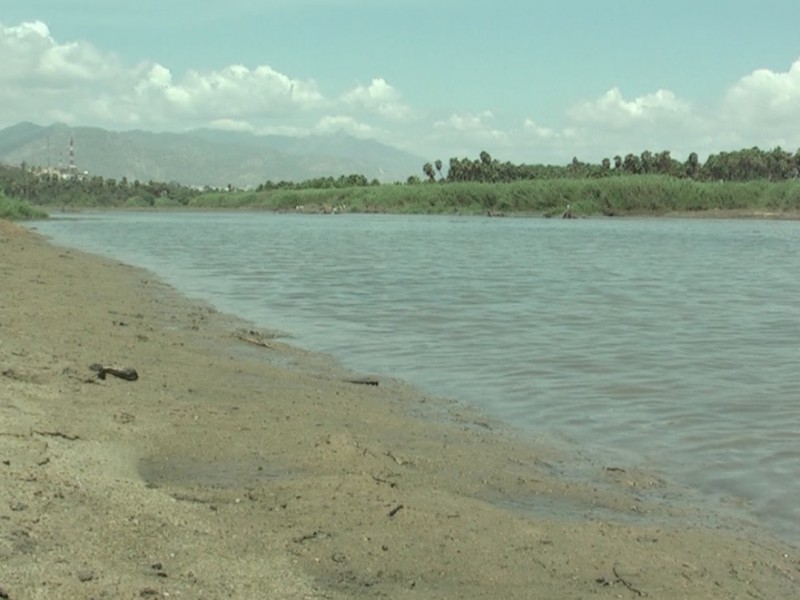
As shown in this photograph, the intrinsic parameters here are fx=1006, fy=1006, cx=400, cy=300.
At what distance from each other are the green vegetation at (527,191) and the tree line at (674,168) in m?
0.11

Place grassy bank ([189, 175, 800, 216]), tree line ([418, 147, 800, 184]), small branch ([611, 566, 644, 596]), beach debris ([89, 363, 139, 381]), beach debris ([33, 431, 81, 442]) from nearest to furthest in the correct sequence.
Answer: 1. small branch ([611, 566, 644, 596])
2. beach debris ([33, 431, 81, 442])
3. beach debris ([89, 363, 139, 381])
4. grassy bank ([189, 175, 800, 216])
5. tree line ([418, 147, 800, 184])

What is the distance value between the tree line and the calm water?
268 feet

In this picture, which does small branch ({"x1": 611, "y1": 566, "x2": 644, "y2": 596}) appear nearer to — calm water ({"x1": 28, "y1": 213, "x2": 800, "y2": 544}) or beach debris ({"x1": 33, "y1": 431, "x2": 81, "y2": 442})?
calm water ({"x1": 28, "y1": 213, "x2": 800, "y2": 544})

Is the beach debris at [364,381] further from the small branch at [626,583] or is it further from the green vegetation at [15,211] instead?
the green vegetation at [15,211]

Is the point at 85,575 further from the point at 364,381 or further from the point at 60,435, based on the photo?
the point at 364,381

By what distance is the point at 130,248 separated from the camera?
3447 centimetres

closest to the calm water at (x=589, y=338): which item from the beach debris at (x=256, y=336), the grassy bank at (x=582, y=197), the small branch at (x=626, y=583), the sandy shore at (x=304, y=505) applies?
the beach debris at (x=256, y=336)

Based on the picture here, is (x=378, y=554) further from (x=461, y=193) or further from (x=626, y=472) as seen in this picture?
(x=461, y=193)

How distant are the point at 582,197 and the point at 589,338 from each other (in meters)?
79.7

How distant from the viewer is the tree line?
111562mm

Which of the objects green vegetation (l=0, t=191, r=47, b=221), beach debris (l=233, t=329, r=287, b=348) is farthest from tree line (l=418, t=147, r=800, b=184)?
beach debris (l=233, t=329, r=287, b=348)

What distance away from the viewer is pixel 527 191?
3775 inches

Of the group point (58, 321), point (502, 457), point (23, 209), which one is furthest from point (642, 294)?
point (23, 209)

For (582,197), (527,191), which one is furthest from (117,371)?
(527,191)
